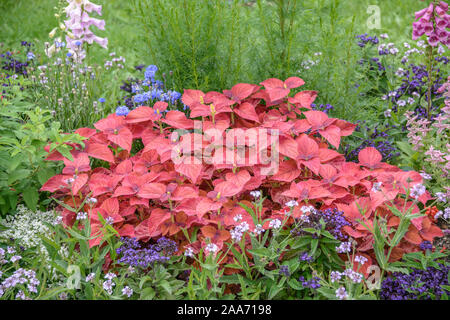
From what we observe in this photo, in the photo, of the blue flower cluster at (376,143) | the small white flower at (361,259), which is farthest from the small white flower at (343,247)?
the blue flower cluster at (376,143)

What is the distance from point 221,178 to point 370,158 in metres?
0.87

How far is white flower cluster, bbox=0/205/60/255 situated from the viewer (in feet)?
8.39

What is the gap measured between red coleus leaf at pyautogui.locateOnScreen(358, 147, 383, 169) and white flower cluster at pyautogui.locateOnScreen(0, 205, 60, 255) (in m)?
1.69

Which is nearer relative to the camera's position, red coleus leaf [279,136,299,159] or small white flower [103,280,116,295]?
small white flower [103,280,116,295]

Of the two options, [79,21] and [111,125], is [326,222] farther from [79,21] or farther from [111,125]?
[79,21]

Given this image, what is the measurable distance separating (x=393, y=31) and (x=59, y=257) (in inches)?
185

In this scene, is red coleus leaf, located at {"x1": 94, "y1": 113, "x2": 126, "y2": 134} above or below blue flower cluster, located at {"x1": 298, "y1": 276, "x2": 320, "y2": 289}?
above

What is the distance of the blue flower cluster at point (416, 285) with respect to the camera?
83.6 inches

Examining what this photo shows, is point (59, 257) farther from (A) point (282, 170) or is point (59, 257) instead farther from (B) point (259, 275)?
(A) point (282, 170)

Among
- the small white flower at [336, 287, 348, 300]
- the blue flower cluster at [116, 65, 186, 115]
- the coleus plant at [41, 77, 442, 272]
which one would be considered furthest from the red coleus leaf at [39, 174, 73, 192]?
the small white flower at [336, 287, 348, 300]

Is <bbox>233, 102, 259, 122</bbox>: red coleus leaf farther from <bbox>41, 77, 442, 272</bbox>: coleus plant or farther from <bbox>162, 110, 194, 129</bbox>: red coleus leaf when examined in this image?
<bbox>162, 110, 194, 129</bbox>: red coleus leaf

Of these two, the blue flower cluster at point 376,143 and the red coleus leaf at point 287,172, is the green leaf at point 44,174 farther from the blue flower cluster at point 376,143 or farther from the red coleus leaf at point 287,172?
the blue flower cluster at point 376,143

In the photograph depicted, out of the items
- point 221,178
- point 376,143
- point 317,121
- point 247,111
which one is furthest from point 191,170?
point 376,143

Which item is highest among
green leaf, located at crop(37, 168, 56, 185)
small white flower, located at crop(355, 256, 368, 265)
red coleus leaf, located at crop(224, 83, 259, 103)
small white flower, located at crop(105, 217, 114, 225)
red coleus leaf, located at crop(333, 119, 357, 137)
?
red coleus leaf, located at crop(224, 83, 259, 103)
